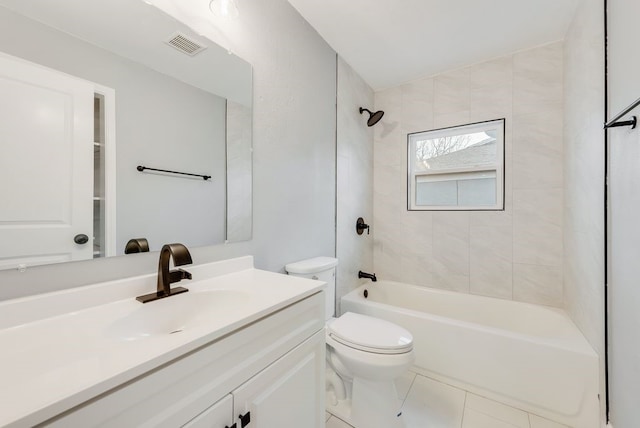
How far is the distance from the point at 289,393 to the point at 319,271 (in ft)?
2.43

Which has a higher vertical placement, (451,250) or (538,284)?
(451,250)

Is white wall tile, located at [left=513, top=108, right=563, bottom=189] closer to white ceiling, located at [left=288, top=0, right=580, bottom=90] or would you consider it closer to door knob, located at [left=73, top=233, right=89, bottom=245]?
white ceiling, located at [left=288, top=0, right=580, bottom=90]

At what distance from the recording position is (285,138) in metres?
1.51

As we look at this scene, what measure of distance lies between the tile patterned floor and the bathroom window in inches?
54.6

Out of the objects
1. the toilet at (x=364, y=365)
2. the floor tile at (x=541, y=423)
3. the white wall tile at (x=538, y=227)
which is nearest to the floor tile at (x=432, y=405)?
the toilet at (x=364, y=365)

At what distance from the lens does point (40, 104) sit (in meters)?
0.70

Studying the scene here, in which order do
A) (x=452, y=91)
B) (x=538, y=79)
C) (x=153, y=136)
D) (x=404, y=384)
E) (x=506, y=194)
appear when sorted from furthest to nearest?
(x=452, y=91) < (x=506, y=194) < (x=538, y=79) < (x=404, y=384) < (x=153, y=136)

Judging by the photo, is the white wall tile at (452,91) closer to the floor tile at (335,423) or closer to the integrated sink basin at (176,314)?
the integrated sink basin at (176,314)

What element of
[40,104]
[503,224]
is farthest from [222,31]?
[503,224]

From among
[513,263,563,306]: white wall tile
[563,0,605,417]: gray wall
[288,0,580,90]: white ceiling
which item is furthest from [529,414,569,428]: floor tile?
[288,0,580,90]: white ceiling

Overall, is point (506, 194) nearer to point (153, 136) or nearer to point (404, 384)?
point (404, 384)

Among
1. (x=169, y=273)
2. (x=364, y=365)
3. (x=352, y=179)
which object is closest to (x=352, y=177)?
(x=352, y=179)

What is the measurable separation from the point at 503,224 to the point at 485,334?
0.95 metres

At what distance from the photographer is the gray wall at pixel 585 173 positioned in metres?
1.29
